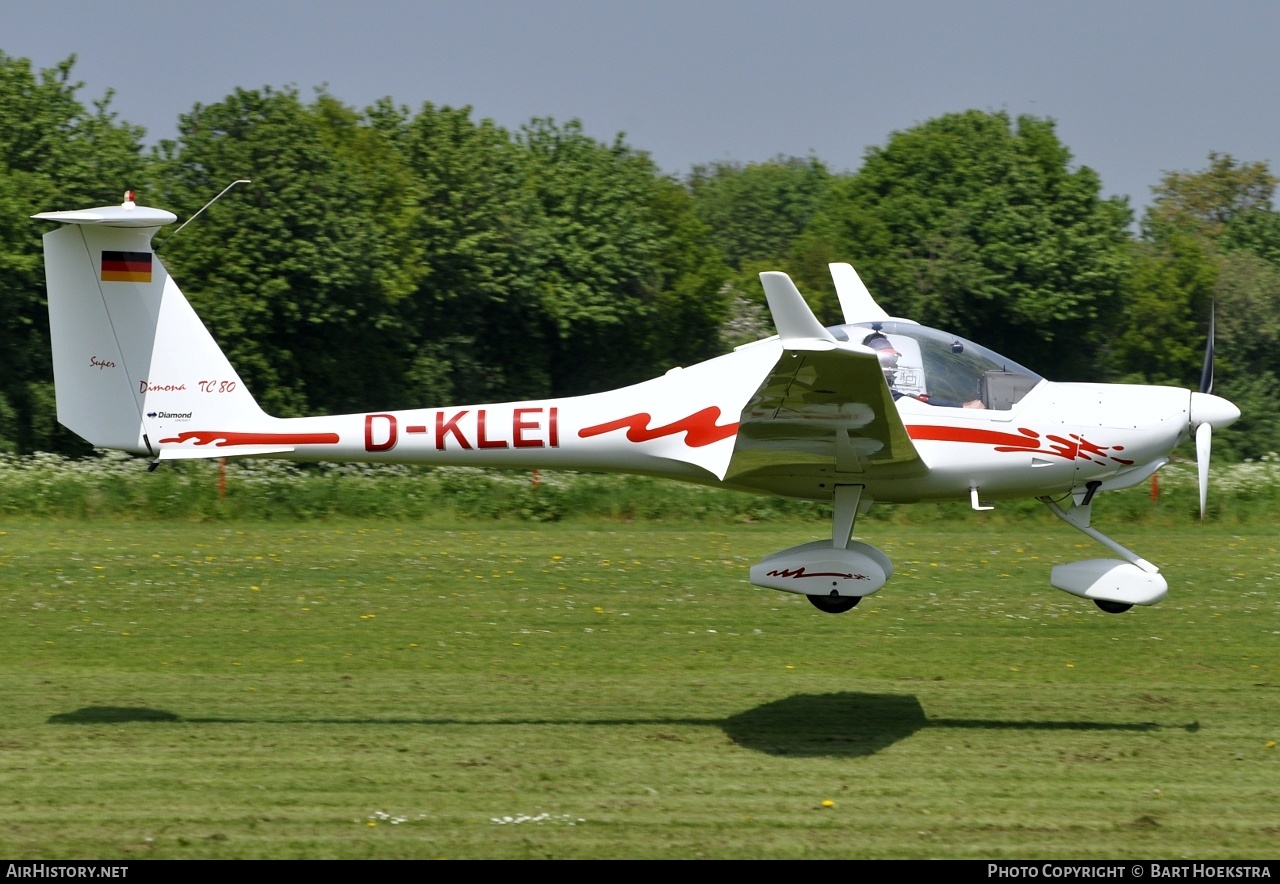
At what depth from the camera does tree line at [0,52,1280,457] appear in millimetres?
32156

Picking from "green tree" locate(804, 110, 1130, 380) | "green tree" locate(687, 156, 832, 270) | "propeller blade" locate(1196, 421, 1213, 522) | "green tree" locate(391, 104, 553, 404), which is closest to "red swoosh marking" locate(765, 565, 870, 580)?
"propeller blade" locate(1196, 421, 1213, 522)

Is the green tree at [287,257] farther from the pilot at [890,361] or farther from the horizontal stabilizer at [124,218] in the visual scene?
the pilot at [890,361]

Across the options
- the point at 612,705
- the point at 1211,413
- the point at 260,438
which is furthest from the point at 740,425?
the point at 260,438

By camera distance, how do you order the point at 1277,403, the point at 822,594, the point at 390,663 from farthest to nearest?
the point at 1277,403 → the point at 390,663 → the point at 822,594

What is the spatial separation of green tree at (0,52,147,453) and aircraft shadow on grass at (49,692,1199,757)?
19696 mm

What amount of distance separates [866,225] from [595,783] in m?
37.3

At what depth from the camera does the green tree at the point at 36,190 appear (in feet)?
95.0

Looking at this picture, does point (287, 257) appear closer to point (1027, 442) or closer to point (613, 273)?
point (613, 273)

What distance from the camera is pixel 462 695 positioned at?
36.2ft

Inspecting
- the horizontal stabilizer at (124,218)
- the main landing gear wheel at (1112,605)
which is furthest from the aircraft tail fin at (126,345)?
the main landing gear wheel at (1112,605)

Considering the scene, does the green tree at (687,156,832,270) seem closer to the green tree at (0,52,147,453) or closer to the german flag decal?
the green tree at (0,52,147,453)

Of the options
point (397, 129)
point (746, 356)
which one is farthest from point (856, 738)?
point (397, 129)

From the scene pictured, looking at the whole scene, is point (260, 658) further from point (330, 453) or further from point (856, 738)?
point (856, 738)

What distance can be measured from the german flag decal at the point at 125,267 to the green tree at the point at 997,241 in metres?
31.2
